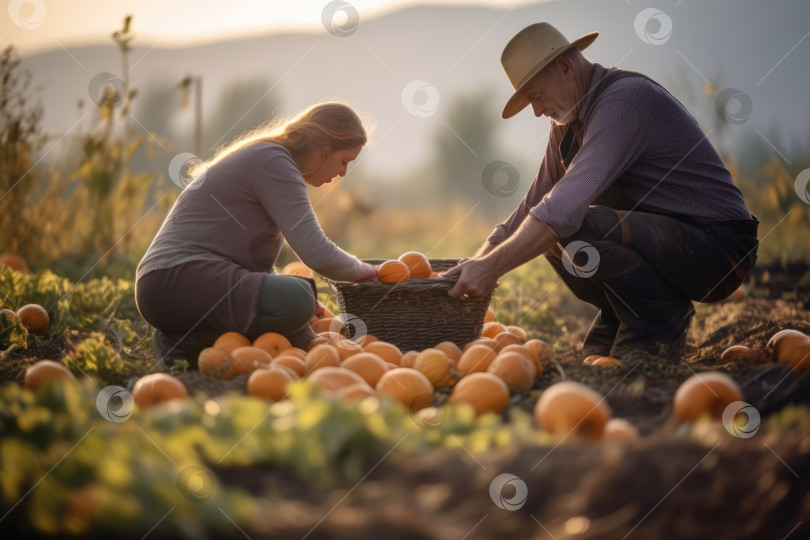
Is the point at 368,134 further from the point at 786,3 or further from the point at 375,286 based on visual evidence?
the point at 786,3

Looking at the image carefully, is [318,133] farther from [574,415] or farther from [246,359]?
[574,415]

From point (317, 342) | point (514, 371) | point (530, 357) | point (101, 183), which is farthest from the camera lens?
point (101, 183)

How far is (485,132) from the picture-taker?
2108 cm

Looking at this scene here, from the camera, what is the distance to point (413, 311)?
319 cm

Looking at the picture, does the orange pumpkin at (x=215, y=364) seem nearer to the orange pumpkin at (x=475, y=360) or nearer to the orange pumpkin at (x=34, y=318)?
the orange pumpkin at (x=475, y=360)

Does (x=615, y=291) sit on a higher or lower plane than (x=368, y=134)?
higher

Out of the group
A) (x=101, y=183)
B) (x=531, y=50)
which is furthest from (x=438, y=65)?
(x=531, y=50)

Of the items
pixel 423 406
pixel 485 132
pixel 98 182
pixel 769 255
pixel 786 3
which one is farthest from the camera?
pixel 485 132

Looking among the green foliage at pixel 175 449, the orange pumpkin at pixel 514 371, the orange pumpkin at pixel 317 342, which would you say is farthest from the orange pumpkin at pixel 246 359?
the green foliage at pixel 175 449

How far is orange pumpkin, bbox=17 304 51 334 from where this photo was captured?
3.57m

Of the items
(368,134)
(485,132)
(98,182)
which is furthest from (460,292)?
(485,132)

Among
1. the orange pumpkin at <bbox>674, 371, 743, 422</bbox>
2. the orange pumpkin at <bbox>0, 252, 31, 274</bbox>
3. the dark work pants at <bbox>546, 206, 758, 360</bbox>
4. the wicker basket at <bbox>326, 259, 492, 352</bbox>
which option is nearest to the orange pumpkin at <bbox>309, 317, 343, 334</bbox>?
the wicker basket at <bbox>326, 259, 492, 352</bbox>

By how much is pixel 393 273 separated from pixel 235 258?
745 mm

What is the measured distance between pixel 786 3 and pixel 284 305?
17.7 m
